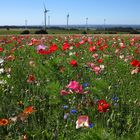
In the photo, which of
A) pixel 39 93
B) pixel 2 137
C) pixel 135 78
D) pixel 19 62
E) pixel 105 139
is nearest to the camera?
pixel 105 139

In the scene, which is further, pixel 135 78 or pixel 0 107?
pixel 135 78

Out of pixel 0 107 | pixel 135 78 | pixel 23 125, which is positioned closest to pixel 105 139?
pixel 23 125

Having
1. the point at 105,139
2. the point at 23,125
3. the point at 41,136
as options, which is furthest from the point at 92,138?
the point at 23,125

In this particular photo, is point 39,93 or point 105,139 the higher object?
point 105,139

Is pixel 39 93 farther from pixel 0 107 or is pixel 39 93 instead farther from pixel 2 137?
pixel 2 137

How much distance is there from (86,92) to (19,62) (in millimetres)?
3753

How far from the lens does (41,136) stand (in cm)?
350

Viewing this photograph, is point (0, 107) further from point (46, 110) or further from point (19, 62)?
point (19, 62)

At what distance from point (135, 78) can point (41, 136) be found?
2.23m

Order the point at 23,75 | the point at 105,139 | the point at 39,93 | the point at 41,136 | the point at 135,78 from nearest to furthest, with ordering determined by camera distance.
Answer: the point at 105,139, the point at 41,136, the point at 39,93, the point at 135,78, the point at 23,75

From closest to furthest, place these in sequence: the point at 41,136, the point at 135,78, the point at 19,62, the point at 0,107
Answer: the point at 41,136, the point at 0,107, the point at 135,78, the point at 19,62

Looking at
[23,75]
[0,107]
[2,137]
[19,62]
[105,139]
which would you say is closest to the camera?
[105,139]

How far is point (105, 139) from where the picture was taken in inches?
69.1

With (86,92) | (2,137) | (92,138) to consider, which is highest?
(92,138)
